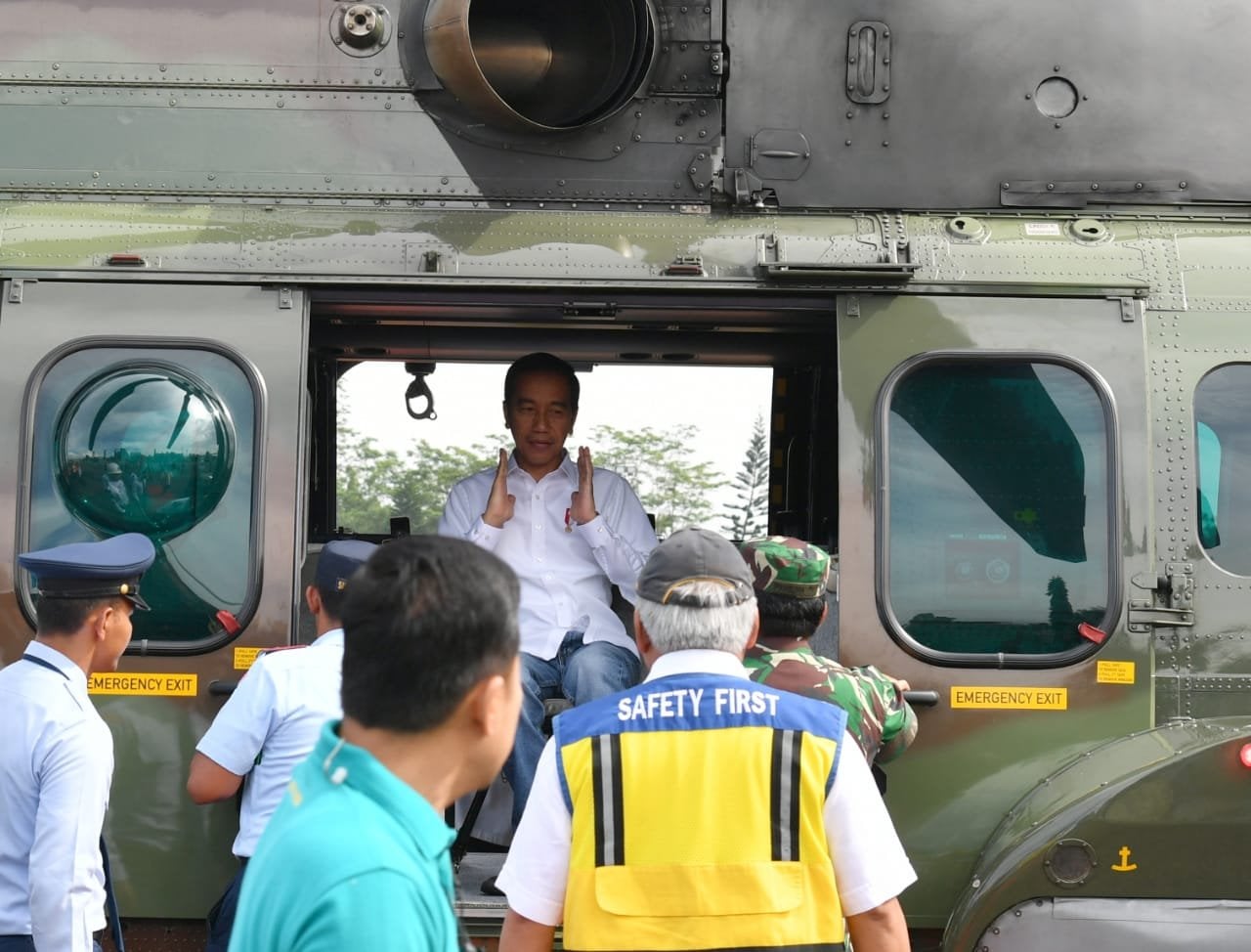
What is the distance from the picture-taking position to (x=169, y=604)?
15.2 ft

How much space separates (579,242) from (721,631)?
91.0 inches

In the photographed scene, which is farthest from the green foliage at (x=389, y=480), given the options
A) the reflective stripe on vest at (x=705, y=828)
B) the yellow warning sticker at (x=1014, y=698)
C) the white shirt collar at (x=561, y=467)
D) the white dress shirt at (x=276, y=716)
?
the reflective stripe on vest at (x=705, y=828)

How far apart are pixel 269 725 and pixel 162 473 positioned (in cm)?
106

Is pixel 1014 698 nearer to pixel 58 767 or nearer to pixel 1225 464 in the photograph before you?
pixel 1225 464

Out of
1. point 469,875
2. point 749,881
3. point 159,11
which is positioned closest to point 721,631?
point 749,881

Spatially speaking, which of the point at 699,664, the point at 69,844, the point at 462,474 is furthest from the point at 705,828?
the point at 462,474

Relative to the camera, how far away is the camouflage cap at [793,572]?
3.47 m

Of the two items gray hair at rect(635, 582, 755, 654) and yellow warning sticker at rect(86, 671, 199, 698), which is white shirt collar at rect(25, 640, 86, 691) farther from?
gray hair at rect(635, 582, 755, 654)

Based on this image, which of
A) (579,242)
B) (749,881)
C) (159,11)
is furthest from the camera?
(159,11)

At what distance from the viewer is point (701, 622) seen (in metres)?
2.79

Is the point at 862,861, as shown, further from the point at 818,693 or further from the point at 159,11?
the point at 159,11

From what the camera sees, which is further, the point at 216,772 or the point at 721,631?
the point at 216,772

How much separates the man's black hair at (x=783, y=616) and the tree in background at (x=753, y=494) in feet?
8.49

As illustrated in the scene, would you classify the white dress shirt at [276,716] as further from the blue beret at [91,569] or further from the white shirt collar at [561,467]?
the white shirt collar at [561,467]
